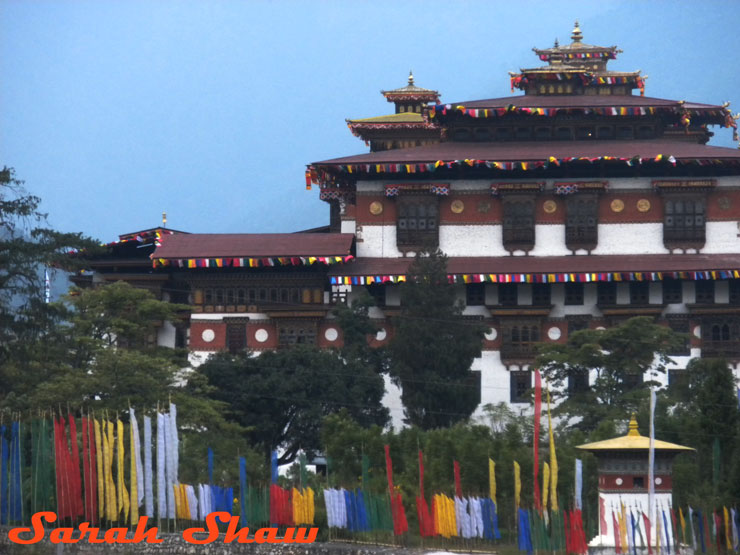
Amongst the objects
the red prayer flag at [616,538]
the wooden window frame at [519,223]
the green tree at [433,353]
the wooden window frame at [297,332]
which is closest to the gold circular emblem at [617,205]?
the wooden window frame at [519,223]

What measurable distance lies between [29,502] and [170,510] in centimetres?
399

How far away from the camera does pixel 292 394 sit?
2053 inches

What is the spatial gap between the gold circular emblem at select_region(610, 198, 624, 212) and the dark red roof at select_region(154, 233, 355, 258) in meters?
9.13

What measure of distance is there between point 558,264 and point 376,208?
22.1 feet

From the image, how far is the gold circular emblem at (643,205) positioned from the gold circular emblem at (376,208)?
29.5 ft

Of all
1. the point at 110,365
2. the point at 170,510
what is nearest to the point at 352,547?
the point at 170,510

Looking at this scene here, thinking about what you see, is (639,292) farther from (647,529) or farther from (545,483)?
(647,529)

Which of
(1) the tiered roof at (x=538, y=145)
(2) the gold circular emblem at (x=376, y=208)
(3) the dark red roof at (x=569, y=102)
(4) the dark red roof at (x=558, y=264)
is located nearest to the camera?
(4) the dark red roof at (x=558, y=264)

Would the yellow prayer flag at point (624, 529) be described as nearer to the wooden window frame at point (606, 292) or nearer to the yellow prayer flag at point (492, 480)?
the yellow prayer flag at point (492, 480)

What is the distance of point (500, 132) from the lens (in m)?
62.9

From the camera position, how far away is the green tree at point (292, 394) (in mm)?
51938

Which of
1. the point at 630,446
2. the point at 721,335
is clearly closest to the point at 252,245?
the point at 721,335

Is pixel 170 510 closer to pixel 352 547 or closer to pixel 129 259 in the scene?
pixel 352 547

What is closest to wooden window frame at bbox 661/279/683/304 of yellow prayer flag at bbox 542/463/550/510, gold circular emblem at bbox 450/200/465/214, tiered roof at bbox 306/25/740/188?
tiered roof at bbox 306/25/740/188
